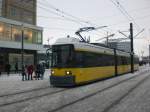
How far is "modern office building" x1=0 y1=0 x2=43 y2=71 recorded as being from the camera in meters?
55.6

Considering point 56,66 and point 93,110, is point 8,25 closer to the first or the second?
point 56,66

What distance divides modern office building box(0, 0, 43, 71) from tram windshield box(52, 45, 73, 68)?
94.7ft

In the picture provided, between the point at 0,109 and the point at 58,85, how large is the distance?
10.5 m

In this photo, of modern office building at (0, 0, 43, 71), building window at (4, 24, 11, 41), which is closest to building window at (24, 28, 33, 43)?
modern office building at (0, 0, 43, 71)

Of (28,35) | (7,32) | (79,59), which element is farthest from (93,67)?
(28,35)

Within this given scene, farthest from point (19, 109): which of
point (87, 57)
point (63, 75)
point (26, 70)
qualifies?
point (26, 70)

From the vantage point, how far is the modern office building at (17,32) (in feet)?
182

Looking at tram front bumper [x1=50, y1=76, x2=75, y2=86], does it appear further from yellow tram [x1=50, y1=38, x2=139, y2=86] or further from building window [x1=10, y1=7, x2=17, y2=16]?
building window [x1=10, y1=7, x2=17, y2=16]

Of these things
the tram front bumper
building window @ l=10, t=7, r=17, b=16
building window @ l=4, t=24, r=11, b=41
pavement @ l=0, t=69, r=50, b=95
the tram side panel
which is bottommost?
pavement @ l=0, t=69, r=50, b=95

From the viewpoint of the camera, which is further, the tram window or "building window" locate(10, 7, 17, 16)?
"building window" locate(10, 7, 17, 16)

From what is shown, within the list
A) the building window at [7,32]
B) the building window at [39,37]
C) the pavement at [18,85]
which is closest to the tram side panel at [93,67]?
the pavement at [18,85]

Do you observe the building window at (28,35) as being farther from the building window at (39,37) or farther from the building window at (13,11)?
the building window at (13,11)

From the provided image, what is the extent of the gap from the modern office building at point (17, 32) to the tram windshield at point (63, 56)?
28864 millimetres

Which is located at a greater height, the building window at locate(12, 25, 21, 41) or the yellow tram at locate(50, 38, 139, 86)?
the building window at locate(12, 25, 21, 41)
